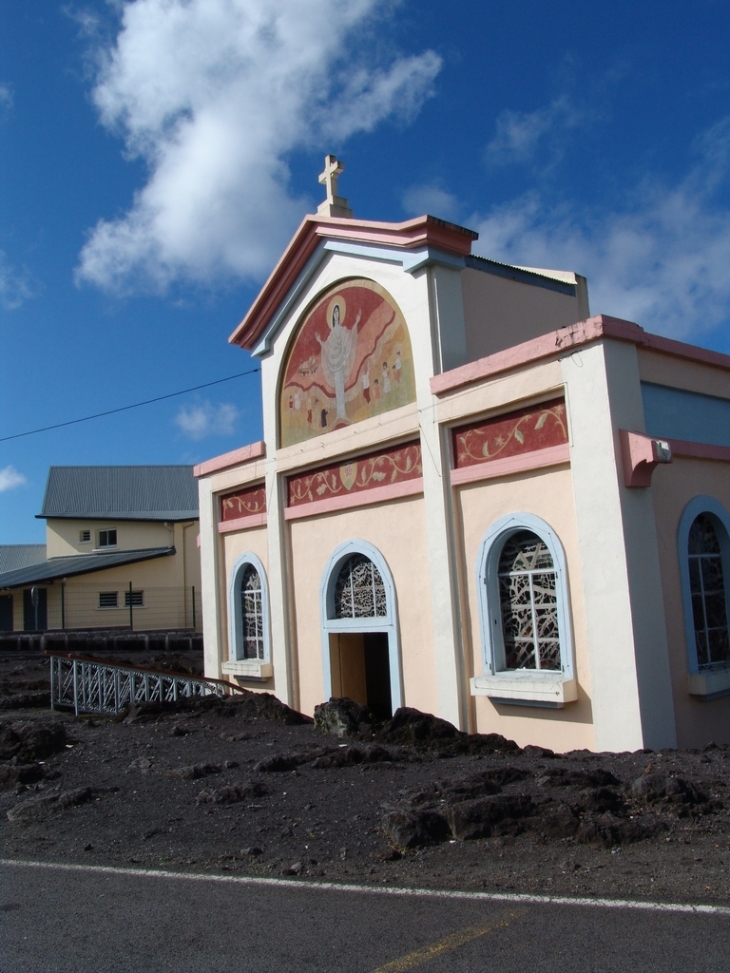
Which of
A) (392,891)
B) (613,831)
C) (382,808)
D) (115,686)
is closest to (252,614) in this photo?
(115,686)

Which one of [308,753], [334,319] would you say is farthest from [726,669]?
[334,319]

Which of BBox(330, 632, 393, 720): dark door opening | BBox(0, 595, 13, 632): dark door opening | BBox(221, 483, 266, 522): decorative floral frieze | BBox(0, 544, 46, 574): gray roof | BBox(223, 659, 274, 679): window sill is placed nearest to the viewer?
BBox(330, 632, 393, 720): dark door opening

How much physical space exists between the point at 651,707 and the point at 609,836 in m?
2.90

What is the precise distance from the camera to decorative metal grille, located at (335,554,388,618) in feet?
38.9

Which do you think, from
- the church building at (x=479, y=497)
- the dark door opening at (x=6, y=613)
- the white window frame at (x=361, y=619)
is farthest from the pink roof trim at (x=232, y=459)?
the dark door opening at (x=6, y=613)

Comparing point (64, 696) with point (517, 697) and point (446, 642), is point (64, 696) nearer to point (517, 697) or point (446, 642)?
point (446, 642)

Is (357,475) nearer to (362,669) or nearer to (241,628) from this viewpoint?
(362,669)

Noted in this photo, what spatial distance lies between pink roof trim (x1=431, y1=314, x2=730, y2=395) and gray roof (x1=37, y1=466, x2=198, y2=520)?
33.6 m

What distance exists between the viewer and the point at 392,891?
5.04 meters

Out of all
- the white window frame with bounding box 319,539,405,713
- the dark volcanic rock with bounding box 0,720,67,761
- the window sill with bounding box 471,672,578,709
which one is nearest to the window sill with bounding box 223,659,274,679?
the white window frame with bounding box 319,539,405,713

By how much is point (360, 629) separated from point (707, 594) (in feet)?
15.5

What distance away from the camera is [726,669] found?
8.98 m

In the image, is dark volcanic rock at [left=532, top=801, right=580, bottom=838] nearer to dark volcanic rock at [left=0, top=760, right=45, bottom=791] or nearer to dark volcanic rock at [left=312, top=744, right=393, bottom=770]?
dark volcanic rock at [left=312, top=744, right=393, bottom=770]

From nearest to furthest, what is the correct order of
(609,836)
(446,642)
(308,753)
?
(609,836), (308,753), (446,642)
